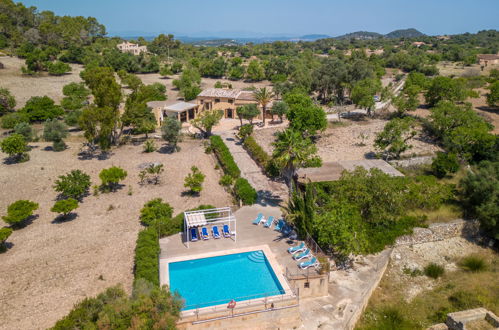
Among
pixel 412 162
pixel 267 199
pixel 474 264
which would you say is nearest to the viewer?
pixel 474 264

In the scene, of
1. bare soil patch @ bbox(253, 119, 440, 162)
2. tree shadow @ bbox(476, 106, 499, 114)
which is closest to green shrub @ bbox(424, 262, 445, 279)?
bare soil patch @ bbox(253, 119, 440, 162)

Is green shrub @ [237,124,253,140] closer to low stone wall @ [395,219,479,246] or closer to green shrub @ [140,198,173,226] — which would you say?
green shrub @ [140,198,173,226]

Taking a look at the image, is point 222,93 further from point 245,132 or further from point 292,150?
point 292,150

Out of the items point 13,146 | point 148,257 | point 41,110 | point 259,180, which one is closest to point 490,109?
point 259,180

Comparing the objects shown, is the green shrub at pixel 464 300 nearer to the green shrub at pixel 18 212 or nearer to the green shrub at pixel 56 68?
the green shrub at pixel 18 212

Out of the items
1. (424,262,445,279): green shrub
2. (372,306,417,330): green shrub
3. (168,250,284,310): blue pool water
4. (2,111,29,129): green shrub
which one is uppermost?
(2,111,29,129): green shrub

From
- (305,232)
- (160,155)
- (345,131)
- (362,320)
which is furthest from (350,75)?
(362,320)

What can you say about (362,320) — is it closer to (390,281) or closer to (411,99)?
(390,281)
